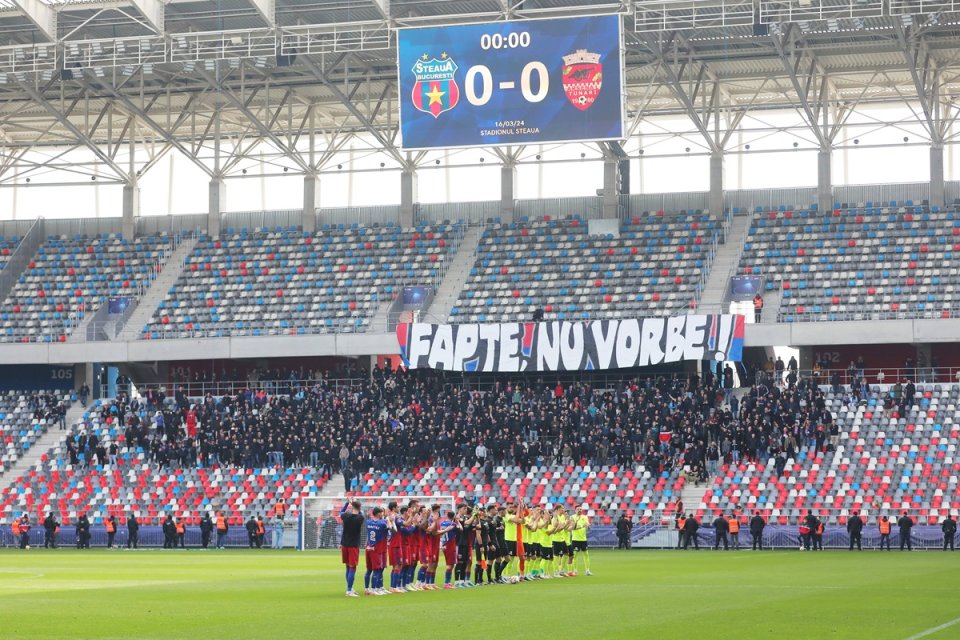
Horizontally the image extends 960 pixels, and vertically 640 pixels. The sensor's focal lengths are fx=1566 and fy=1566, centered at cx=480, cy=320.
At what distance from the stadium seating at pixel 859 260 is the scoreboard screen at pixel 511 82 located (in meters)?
11.5

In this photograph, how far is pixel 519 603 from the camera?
22.7 m

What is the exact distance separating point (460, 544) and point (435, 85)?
71.8 ft

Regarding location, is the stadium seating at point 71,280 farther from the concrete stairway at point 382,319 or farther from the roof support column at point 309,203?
the concrete stairway at point 382,319

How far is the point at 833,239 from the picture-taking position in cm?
5594

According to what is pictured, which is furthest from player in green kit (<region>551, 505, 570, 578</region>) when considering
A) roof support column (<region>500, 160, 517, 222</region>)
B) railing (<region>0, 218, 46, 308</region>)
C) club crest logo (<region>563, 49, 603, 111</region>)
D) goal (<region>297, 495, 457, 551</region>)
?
Result: railing (<region>0, 218, 46, 308</region>)

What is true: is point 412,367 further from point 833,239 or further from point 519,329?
point 833,239

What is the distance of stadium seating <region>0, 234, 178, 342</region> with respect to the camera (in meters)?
60.3

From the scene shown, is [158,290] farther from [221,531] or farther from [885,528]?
[885,528]

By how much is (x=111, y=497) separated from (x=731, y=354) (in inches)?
810

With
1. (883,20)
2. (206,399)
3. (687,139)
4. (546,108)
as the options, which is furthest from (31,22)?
(883,20)

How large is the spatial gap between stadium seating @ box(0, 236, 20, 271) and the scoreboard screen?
24.9 meters

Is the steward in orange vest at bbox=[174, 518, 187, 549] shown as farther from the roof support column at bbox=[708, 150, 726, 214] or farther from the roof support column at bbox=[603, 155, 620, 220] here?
the roof support column at bbox=[708, 150, 726, 214]

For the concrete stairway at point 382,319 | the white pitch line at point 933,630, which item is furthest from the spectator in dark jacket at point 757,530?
the white pitch line at point 933,630

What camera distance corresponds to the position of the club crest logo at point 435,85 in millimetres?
45812
